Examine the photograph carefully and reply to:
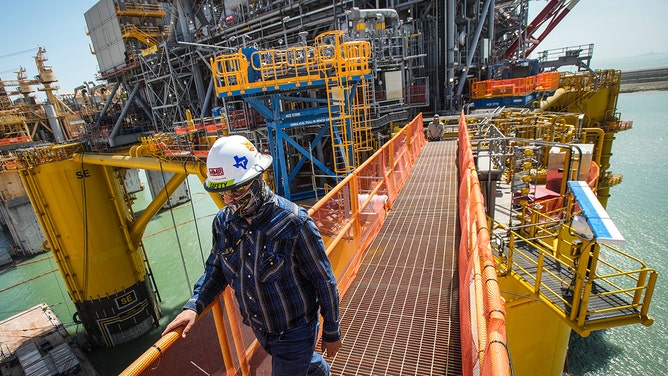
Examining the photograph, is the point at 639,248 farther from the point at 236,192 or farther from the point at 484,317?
the point at 236,192

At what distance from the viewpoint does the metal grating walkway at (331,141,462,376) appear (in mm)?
3355

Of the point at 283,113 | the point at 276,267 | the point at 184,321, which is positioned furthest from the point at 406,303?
the point at 283,113

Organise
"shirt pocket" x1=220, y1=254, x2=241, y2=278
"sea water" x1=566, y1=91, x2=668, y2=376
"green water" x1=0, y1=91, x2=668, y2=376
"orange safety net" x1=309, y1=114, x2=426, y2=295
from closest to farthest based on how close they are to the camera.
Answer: "shirt pocket" x1=220, y1=254, x2=241, y2=278
"orange safety net" x1=309, y1=114, x2=426, y2=295
"sea water" x1=566, y1=91, x2=668, y2=376
"green water" x1=0, y1=91, x2=668, y2=376

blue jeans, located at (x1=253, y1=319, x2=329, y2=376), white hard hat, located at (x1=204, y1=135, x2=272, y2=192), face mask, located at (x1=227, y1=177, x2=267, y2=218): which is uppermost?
white hard hat, located at (x1=204, y1=135, x2=272, y2=192)

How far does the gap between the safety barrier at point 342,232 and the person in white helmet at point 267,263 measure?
23 centimetres

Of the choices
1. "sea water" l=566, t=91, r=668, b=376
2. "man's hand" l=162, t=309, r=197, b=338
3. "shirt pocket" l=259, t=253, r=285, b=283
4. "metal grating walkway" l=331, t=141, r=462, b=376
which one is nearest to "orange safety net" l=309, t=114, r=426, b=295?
"metal grating walkway" l=331, t=141, r=462, b=376

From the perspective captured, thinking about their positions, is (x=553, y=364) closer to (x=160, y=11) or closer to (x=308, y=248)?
(x=308, y=248)

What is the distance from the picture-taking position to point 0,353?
36.0ft

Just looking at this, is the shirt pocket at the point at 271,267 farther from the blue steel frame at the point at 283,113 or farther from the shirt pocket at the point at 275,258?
the blue steel frame at the point at 283,113

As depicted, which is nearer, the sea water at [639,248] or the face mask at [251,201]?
the face mask at [251,201]

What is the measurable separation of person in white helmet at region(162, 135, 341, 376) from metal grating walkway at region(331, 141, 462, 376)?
1.49 meters

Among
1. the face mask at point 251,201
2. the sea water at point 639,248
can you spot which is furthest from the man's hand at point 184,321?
the sea water at point 639,248

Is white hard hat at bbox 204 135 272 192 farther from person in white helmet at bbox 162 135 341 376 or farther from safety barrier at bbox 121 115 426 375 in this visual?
safety barrier at bbox 121 115 426 375

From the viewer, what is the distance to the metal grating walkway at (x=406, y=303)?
11.0 ft
